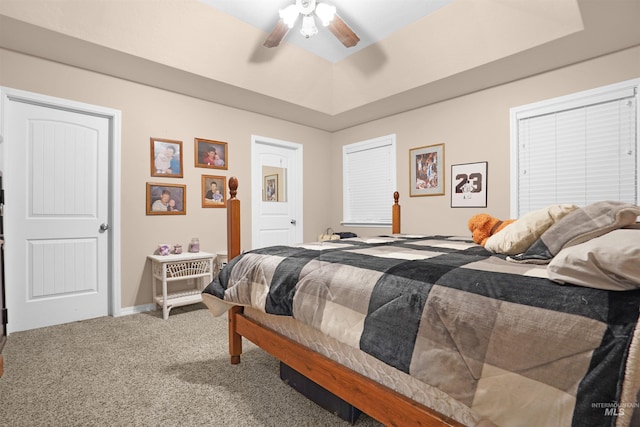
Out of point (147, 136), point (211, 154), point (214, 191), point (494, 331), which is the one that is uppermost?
point (147, 136)

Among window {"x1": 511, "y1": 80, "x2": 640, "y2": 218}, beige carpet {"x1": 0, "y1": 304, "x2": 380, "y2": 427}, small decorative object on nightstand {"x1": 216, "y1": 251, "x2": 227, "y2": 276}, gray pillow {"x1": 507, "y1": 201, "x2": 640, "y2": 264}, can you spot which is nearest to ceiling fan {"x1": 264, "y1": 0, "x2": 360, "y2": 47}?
window {"x1": 511, "y1": 80, "x2": 640, "y2": 218}

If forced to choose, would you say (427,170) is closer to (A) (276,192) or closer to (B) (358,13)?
(B) (358,13)

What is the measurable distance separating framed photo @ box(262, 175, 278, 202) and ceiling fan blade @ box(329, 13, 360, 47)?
2109 millimetres

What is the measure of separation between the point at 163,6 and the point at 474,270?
3.25 meters

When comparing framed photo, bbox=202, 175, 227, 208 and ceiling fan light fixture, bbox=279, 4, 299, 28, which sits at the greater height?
ceiling fan light fixture, bbox=279, 4, 299, 28

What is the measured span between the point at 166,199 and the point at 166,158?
18.0 inches

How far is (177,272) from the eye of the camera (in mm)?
3318

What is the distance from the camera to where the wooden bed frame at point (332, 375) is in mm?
1068

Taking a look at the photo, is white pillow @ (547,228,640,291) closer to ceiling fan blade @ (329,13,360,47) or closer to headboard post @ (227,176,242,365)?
headboard post @ (227,176,242,365)

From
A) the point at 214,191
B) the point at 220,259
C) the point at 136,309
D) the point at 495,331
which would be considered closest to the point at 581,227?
the point at 495,331

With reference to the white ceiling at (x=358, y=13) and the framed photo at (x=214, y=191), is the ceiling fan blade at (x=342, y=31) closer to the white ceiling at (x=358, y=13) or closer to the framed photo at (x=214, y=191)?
the white ceiling at (x=358, y=13)

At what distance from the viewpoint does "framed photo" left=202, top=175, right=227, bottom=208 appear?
12.6ft

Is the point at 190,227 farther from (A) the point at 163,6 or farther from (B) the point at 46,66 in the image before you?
(A) the point at 163,6

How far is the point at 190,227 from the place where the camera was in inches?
146
